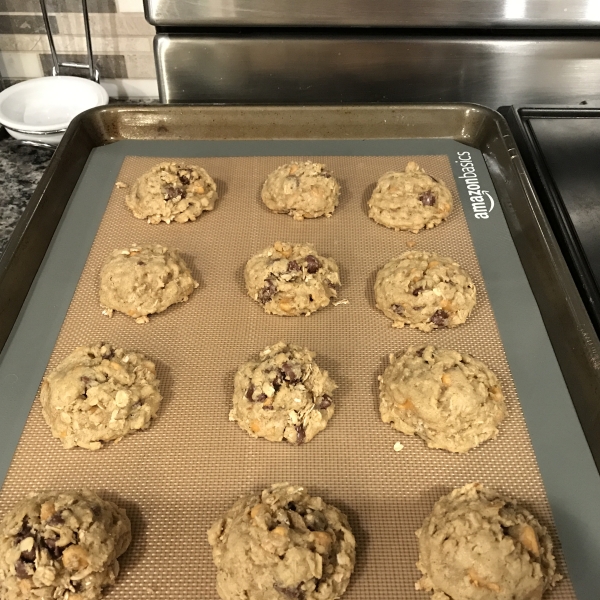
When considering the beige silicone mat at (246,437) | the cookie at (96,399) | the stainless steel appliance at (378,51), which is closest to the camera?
the beige silicone mat at (246,437)

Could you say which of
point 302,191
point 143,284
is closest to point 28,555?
point 143,284

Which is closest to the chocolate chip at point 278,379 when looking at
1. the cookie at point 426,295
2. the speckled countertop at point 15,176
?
the cookie at point 426,295

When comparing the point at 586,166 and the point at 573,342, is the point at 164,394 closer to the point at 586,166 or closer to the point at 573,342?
the point at 573,342

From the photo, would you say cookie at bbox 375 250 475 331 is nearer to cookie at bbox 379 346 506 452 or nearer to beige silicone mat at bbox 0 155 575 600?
beige silicone mat at bbox 0 155 575 600

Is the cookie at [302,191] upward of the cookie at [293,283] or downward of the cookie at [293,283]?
upward

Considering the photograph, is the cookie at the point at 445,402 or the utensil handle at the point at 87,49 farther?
the utensil handle at the point at 87,49

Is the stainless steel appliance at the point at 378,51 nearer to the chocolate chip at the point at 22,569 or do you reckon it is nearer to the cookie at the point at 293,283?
the cookie at the point at 293,283

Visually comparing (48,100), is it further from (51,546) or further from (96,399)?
(51,546)

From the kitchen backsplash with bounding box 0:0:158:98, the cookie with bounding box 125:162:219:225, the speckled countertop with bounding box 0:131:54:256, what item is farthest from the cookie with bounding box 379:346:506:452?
the kitchen backsplash with bounding box 0:0:158:98
